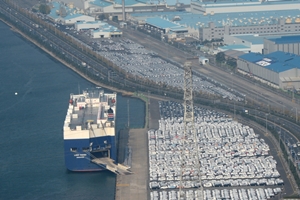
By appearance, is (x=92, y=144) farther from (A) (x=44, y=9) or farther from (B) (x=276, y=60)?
(A) (x=44, y=9)

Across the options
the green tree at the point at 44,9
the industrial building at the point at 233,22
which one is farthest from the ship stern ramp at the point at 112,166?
the green tree at the point at 44,9

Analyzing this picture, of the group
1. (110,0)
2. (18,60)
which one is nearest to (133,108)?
(18,60)

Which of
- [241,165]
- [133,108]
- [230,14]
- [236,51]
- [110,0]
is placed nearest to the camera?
[241,165]

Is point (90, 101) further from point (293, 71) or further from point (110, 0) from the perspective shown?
point (110, 0)

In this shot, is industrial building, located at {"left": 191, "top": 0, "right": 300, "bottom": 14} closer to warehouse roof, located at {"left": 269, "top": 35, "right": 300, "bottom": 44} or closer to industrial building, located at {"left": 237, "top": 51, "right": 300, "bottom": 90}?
warehouse roof, located at {"left": 269, "top": 35, "right": 300, "bottom": 44}

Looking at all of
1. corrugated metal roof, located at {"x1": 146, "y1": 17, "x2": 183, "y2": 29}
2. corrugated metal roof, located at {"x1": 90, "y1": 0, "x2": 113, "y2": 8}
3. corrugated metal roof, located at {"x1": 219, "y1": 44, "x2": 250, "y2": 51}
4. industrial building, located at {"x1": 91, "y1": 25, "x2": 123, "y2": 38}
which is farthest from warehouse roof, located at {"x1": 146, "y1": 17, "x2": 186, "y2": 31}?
corrugated metal roof, located at {"x1": 219, "y1": 44, "x2": 250, "y2": 51}

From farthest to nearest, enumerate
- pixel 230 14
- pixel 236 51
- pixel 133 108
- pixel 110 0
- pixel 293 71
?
1. pixel 110 0
2. pixel 230 14
3. pixel 236 51
4. pixel 293 71
5. pixel 133 108
